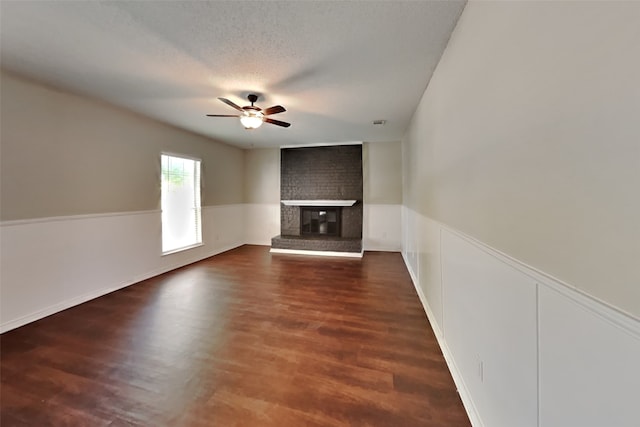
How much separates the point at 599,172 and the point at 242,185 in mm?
6930

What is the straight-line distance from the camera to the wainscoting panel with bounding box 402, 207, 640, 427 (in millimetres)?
597

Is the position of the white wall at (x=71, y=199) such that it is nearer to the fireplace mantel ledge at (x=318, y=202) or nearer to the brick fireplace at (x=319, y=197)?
the brick fireplace at (x=319, y=197)

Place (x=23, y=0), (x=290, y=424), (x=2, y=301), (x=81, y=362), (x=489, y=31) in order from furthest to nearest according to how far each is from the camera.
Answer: (x=2, y=301), (x=81, y=362), (x=23, y=0), (x=290, y=424), (x=489, y=31)

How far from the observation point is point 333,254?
5742mm

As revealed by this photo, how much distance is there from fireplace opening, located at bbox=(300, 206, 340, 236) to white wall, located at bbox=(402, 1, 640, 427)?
4699mm

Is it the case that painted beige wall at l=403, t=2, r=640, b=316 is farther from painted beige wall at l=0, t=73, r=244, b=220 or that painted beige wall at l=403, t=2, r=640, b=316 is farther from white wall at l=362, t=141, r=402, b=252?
white wall at l=362, t=141, r=402, b=252

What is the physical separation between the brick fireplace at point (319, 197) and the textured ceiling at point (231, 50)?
273cm

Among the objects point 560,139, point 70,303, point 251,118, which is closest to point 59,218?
point 70,303

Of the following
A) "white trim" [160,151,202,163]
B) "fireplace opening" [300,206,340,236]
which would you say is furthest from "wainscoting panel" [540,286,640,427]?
"fireplace opening" [300,206,340,236]

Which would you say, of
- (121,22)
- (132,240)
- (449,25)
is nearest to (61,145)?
(132,240)

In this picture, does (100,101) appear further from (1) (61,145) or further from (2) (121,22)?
(2) (121,22)

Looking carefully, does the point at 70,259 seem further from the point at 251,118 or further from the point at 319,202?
the point at 319,202

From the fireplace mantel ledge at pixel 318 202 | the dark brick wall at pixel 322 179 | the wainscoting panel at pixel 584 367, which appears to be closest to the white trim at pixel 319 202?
the fireplace mantel ledge at pixel 318 202

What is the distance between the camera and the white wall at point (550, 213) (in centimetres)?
58
